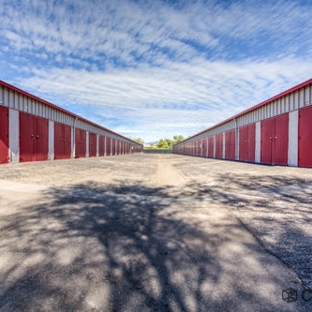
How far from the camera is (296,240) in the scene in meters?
2.42

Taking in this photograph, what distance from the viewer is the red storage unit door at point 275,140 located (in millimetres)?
12562

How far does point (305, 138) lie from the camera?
1088 cm

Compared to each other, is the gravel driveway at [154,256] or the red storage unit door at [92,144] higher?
the red storage unit door at [92,144]

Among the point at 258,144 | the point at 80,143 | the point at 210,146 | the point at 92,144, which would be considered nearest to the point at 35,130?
the point at 80,143

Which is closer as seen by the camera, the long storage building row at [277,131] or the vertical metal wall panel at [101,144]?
the long storage building row at [277,131]

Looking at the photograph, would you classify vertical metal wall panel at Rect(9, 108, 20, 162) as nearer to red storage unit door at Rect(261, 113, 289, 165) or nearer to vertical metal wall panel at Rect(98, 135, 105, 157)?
vertical metal wall panel at Rect(98, 135, 105, 157)

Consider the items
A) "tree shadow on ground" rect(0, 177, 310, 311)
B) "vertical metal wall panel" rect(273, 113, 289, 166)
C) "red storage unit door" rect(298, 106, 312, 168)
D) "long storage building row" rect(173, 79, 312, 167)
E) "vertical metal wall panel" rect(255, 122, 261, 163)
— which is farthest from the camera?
"vertical metal wall panel" rect(255, 122, 261, 163)

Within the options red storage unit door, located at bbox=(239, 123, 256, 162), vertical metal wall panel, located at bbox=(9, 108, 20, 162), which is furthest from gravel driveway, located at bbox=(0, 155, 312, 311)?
red storage unit door, located at bbox=(239, 123, 256, 162)

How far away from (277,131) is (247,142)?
4483mm

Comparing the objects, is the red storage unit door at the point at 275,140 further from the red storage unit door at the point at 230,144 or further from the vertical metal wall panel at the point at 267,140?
the red storage unit door at the point at 230,144

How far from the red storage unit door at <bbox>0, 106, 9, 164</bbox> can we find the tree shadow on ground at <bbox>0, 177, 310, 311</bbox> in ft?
33.7

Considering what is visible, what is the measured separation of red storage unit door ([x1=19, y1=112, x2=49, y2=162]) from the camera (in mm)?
12930

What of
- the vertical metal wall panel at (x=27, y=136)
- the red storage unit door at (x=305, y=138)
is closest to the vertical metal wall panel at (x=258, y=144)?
the red storage unit door at (x=305, y=138)

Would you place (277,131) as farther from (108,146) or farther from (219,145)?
(108,146)
